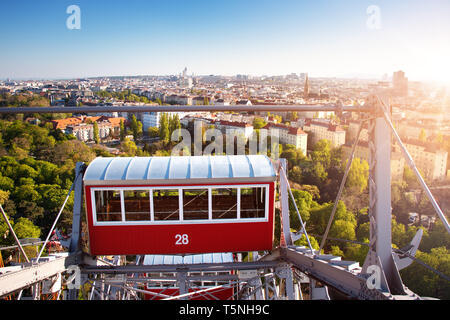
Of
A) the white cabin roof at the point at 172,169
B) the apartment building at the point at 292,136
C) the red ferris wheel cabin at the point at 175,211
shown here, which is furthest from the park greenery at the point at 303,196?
the white cabin roof at the point at 172,169

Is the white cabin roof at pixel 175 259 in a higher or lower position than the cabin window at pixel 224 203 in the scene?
lower

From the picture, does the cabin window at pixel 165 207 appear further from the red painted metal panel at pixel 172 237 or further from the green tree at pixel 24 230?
the green tree at pixel 24 230

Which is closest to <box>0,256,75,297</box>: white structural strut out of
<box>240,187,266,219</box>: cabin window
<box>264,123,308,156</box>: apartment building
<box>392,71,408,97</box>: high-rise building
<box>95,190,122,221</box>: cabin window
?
<box>95,190,122,221</box>: cabin window

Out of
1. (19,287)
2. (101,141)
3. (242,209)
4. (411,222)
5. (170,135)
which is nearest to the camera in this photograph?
(19,287)

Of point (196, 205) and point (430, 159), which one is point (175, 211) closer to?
point (196, 205)

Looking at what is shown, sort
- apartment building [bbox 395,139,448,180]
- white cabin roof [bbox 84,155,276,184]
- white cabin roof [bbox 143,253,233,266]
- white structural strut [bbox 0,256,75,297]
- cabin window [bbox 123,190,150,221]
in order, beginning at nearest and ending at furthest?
white structural strut [bbox 0,256,75,297], white cabin roof [bbox 84,155,276,184], cabin window [bbox 123,190,150,221], white cabin roof [bbox 143,253,233,266], apartment building [bbox 395,139,448,180]

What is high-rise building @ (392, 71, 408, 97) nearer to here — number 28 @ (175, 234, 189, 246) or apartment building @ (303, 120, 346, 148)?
number 28 @ (175, 234, 189, 246)

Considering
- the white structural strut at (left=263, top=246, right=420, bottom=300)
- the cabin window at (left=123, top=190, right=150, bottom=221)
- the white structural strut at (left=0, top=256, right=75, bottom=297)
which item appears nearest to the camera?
the white structural strut at (left=263, top=246, right=420, bottom=300)
